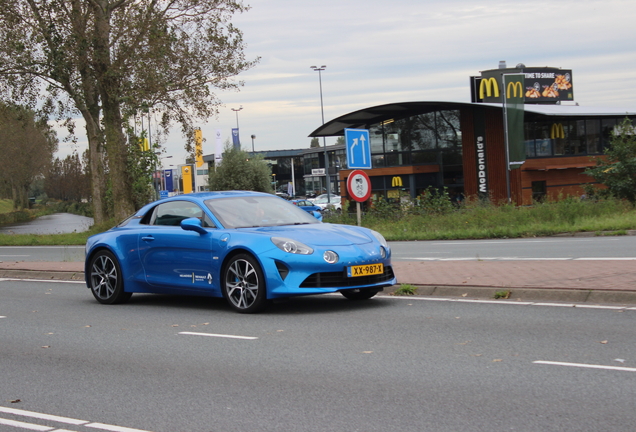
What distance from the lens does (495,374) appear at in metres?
5.73

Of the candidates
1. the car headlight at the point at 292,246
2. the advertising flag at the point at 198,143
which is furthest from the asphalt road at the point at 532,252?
the advertising flag at the point at 198,143

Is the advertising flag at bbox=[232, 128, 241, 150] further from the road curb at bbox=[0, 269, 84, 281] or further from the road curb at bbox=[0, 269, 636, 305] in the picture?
the road curb at bbox=[0, 269, 636, 305]

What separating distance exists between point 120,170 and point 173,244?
26203 mm

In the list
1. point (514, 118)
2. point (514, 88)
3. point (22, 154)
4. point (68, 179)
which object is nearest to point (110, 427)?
point (514, 118)

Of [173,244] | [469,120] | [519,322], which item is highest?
[469,120]

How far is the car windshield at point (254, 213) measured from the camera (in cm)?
972

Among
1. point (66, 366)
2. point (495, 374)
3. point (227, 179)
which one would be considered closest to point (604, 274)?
point (495, 374)

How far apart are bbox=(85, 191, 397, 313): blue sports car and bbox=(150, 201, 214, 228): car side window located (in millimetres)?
15

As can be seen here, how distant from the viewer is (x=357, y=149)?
52.6 ft

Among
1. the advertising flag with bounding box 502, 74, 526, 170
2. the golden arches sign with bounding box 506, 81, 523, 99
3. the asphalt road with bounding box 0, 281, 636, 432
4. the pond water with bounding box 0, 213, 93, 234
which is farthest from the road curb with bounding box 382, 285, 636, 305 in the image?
the golden arches sign with bounding box 506, 81, 523, 99

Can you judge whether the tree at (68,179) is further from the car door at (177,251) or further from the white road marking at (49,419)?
the white road marking at (49,419)

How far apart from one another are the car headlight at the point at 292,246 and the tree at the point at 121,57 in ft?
80.4

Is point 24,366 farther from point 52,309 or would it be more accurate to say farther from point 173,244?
point 52,309

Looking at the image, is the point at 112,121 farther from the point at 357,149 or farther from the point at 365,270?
the point at 365,270
